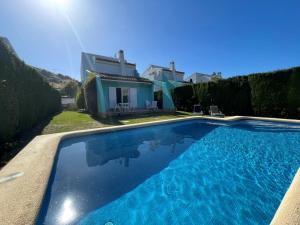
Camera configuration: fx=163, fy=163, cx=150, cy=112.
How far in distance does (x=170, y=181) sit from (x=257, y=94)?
13678mm

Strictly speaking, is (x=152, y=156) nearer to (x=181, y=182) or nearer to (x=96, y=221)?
(x=181, y=182)

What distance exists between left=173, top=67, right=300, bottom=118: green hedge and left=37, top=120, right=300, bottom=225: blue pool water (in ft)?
19.1

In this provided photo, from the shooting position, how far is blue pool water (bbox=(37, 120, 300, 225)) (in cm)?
330

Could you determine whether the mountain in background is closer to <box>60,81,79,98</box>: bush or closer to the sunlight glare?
<box>60,81,79,98</box>: bush

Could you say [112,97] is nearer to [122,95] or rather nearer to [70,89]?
[122,95]

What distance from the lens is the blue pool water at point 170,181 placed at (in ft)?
10.8

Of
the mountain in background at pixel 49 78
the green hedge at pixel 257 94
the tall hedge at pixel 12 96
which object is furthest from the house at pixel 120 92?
the green hedge at pixel 257 94

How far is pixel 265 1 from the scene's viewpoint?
12.5 metres

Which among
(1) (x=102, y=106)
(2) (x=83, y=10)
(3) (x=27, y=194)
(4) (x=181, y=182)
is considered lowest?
(4) (x=181, y=182)

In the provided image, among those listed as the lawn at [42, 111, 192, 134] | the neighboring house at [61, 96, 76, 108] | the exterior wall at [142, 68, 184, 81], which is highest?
the exterior wall at [142, 68, 184, 81]

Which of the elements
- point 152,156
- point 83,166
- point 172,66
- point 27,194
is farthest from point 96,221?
point 172,66

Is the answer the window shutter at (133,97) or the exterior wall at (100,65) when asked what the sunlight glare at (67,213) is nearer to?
the window shutter at (133,97)

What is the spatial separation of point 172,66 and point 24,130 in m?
29.5

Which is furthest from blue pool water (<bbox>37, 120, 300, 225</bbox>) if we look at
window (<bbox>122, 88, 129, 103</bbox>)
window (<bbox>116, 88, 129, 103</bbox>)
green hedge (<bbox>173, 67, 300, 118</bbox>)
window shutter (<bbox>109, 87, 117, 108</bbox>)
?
window (<bbox>122, 88, 129, 103</bbox>)
